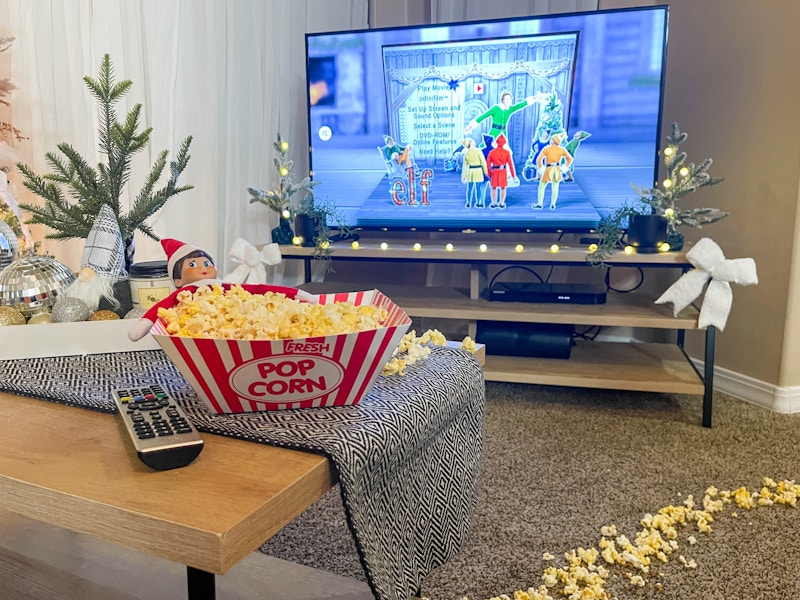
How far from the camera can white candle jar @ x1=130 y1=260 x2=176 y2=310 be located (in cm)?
118

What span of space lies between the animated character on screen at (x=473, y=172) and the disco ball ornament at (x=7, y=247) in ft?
5.09

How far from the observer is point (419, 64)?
2.41 metres

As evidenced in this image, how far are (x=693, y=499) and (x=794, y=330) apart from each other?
0.97 meters

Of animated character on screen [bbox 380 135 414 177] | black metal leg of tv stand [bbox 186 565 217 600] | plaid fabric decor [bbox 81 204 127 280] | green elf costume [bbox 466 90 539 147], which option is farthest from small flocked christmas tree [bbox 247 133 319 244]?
black metal leg of tv stand [bbox 186 565 217 600]

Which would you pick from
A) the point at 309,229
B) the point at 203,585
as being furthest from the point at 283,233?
the point at 203,585

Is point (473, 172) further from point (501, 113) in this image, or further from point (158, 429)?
point (158, 429)

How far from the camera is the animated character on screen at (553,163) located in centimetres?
232

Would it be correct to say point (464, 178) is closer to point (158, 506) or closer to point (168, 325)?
point (168, 325)

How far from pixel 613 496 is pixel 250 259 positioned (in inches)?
55.5

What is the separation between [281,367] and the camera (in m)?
0.75

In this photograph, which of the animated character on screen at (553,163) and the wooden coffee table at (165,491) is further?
the animated character on screen at (553,163)

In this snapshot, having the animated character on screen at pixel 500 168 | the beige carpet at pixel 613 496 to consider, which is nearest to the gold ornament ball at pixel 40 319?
the beige carpet at pixel 613 496

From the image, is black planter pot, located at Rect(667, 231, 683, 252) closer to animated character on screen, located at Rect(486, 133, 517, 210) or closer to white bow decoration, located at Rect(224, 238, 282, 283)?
animated character on screen, located at Rect(486, 133, 517, 210)

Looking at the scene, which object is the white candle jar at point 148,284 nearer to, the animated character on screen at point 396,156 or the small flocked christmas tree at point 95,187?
the small flocked christmas tree at point 95,187
